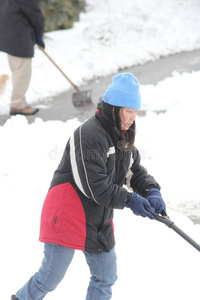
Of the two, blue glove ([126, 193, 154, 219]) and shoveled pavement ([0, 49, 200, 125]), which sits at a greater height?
blue glove ([126, 193, 154, 219])

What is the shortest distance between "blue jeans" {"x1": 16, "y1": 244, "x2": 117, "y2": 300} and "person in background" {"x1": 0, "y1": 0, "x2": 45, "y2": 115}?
430cm

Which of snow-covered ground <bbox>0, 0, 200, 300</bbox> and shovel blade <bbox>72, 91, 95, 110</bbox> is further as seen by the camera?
shovel blade <bbox>72, 91, 95, 110</bbox>

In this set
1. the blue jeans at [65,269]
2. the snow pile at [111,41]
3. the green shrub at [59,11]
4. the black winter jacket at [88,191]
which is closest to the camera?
the black winter jacket at [88,191]

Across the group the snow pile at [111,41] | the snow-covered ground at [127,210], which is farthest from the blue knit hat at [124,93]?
the snow pile at [111,41]

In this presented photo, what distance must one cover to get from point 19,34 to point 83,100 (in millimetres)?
1296

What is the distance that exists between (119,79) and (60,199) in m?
0.71

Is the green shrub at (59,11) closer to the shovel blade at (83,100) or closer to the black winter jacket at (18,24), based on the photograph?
the black winter jacket at (18,24)

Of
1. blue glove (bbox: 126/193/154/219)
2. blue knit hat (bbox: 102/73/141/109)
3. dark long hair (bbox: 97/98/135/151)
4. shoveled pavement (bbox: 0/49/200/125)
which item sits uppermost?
blue knit hat (bbox: 102/73/141/109)

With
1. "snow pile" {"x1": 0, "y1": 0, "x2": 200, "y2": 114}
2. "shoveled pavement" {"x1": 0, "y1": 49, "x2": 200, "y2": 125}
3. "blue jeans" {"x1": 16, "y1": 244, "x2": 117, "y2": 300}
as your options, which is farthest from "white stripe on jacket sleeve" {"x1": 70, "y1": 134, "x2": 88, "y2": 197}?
"snow pile" {"x1": 0, "y1": 0, "x2": 200, "y2": 114}

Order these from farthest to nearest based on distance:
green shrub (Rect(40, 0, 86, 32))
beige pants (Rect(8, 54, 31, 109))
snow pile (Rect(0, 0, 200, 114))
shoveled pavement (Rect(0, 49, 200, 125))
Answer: green shrub (Rect(40, 0, 86, 32))
snow pile (Rect(0, 0, 200, 114))
shoveled pavement (Rect(0, 49, 200, 125))
beige pants (Rect(8, 54, 31, 109))

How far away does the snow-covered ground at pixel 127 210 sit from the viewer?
335 cm

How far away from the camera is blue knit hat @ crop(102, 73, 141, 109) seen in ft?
7.81

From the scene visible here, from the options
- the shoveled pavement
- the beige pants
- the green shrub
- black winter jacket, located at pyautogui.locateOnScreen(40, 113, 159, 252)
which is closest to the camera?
black winter jacket, located at pyautogui.locateOnScreen(40, 113, 159, 252)

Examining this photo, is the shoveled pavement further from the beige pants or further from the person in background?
the person in background
